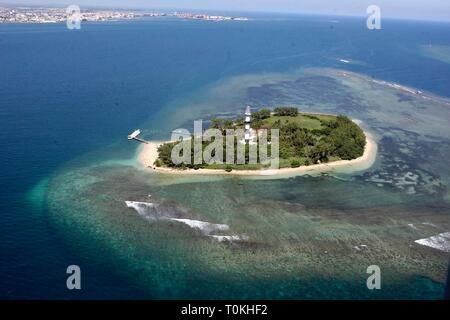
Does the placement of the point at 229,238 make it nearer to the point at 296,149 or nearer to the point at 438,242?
the point at 438,242

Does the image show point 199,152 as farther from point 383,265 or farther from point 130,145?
point 383,265

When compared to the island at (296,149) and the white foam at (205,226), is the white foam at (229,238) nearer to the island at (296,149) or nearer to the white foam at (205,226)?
the white foam at (205,226)

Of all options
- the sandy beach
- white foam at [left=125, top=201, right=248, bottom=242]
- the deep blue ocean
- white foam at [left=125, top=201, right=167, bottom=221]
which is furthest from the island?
the deep blue ocean

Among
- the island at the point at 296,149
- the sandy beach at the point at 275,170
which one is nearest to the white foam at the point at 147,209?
the sandy beach at the point at 275,170

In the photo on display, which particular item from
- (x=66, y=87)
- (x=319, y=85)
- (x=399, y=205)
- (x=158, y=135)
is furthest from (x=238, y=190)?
(x=319, y=85)

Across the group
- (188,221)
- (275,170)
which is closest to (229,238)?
(188,221)

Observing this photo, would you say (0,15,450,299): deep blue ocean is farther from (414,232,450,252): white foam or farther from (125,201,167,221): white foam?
(414,232,450,252): white foam
